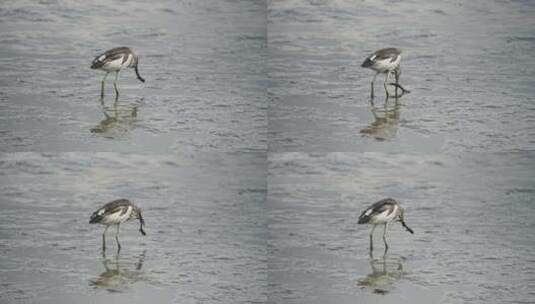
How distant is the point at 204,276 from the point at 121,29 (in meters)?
2.65

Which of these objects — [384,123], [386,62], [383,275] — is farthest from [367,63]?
[383,275]

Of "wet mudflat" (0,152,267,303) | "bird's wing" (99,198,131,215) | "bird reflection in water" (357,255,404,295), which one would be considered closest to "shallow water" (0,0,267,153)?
"wet mudflat" (0,152,267,303)

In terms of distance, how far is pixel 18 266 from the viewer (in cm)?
1152

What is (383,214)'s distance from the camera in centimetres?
1173

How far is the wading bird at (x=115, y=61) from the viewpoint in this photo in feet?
42.1

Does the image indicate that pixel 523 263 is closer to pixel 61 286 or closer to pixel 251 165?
pixel 251 165

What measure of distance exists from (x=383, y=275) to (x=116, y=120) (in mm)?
1978

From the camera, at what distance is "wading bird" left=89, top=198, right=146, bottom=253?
1166cm

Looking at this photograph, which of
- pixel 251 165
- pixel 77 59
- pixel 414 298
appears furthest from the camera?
pixel 77 59

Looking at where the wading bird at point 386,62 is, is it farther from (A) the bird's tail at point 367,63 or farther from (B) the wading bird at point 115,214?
(B) the wading bird at point 115,214

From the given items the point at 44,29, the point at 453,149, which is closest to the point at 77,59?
the point at 44,29

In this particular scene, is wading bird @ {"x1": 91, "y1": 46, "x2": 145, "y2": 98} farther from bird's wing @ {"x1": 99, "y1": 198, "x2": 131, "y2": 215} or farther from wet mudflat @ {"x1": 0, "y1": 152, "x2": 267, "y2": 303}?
bird's wing @ {"x1": 99, "y1": 198, "x2": 131, "y2": 215}

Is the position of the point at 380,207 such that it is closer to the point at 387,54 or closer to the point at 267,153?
the point at 267,153

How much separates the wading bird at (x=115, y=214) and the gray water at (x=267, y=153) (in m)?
0.15
